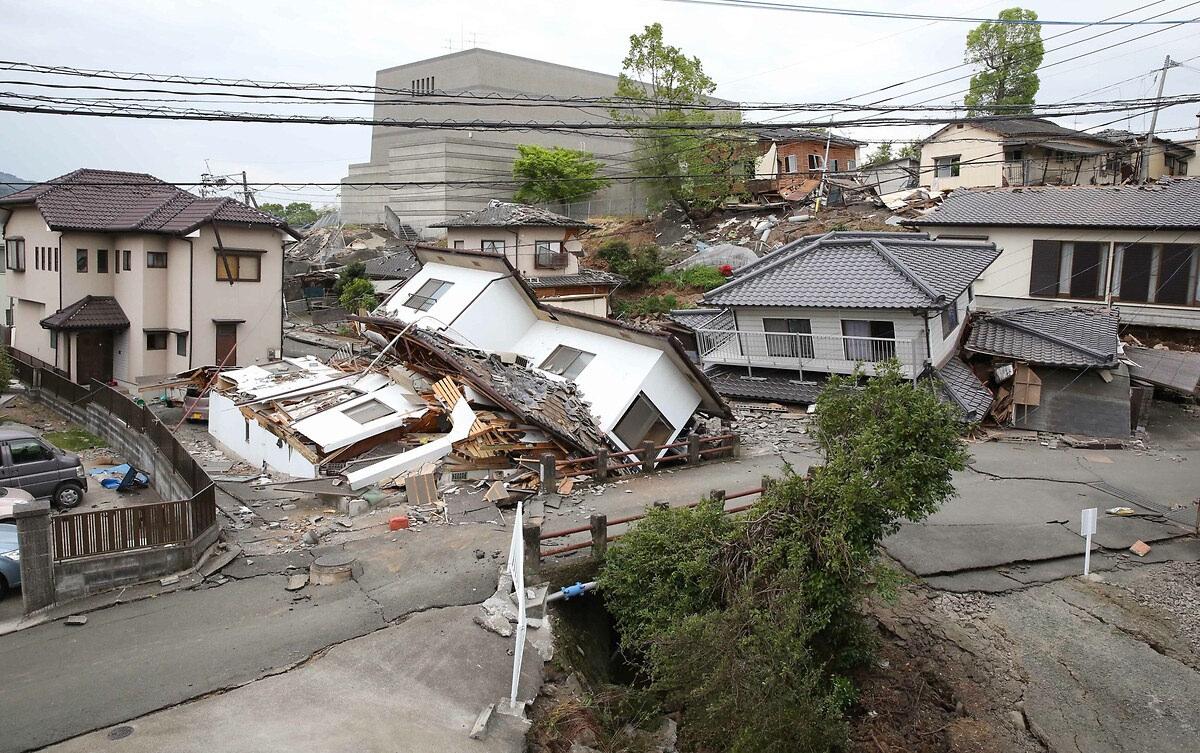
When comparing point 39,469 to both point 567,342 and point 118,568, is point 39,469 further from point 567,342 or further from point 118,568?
point 567,342

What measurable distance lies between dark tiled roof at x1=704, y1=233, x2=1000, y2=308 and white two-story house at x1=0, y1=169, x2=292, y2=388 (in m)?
15.8

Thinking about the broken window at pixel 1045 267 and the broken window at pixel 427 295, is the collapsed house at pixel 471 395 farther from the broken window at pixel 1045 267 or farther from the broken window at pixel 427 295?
the broken window at pixel 1045 267

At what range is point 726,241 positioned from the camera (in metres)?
40.7

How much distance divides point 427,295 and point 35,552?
1366 centimetres

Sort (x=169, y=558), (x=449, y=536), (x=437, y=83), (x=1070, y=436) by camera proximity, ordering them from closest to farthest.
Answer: (x=169, y=558) → (x=449, y=536) → (x=1070, y=436) → (x=437, y=83)

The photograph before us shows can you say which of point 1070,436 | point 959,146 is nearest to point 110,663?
point 1070,436

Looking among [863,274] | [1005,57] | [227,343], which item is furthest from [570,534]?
[1005,57]

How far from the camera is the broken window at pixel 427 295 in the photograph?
2222cm

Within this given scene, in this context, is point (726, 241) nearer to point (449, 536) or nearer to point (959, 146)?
point (959, 146)

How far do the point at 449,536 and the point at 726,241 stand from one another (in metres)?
30.9

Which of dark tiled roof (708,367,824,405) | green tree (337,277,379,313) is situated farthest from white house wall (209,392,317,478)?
green tree (337,277,379,313)

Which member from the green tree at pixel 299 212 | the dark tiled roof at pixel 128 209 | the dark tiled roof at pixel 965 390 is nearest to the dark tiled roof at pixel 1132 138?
the dark tiled roof at pixel 965 390

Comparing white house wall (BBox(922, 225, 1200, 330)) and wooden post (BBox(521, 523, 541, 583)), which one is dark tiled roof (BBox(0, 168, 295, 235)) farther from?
white house wall (BBox(922, 225, 1200, 330))

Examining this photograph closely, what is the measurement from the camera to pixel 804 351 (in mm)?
22438
